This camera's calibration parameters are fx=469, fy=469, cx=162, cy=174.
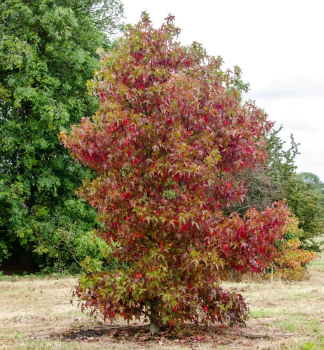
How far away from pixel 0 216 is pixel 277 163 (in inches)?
516

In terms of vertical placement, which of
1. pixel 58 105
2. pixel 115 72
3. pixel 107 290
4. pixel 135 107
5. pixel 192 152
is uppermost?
pixel 58 105

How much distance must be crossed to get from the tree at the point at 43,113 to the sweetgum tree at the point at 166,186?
35.0 feet

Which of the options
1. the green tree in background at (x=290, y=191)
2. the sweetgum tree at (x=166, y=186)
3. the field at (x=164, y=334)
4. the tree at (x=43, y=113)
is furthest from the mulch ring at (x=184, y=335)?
the green tree in background at (x=290, y=191)

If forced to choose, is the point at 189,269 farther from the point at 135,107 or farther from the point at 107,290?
the point at 135,107

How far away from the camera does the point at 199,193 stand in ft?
23.1

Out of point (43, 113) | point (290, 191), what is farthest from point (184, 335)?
point (290, 191)

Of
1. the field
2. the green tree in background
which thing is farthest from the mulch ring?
the green tree in background

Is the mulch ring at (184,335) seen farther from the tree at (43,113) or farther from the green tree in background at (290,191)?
the green tree in background at (290,191)

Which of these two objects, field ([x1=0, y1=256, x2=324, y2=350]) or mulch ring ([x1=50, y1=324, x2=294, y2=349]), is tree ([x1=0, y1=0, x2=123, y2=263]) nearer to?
field ([x1=0, y1=256, x2=324, y2=350])

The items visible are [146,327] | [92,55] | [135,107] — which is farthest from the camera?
[92,55]

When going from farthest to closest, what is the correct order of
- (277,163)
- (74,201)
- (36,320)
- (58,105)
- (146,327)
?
(277,163), (74,201), (58,105), (36,320), (146,327)

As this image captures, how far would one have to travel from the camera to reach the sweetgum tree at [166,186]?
22.1 feet

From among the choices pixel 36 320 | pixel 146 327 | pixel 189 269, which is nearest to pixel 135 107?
pixel 189 269

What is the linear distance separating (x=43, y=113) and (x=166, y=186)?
12004mm
